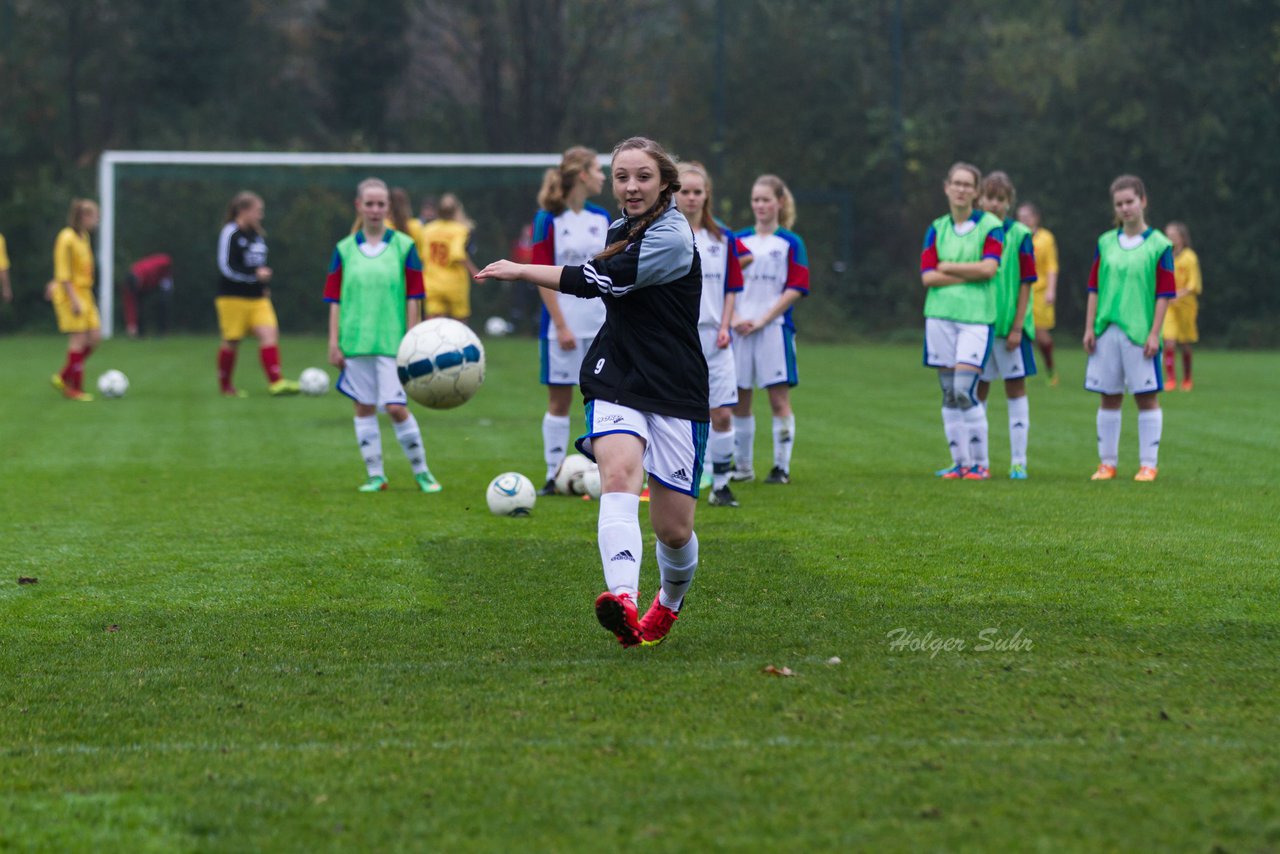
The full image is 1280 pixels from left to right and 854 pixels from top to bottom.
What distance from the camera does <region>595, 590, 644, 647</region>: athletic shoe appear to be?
5008 mm

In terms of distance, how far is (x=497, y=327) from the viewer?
27.8 metres

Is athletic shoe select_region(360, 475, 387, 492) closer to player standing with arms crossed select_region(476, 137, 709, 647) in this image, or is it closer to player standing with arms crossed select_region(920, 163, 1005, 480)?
player standing with arms crossed select_region(920, 163, 1005, 480)

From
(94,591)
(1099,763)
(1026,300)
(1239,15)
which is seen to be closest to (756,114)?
(1239,15)

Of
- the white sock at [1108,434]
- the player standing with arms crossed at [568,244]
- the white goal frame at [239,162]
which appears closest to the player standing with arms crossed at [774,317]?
the player standing with arms crossed at [568,244]

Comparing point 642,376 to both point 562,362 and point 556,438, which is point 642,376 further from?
point 556,438

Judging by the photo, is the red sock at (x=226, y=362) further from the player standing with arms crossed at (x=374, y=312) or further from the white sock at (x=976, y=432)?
the white sock at (x=976, y=432)

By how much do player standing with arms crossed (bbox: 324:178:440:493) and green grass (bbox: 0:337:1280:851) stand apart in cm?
51

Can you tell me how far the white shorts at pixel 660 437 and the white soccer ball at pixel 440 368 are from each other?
→ 2640mm

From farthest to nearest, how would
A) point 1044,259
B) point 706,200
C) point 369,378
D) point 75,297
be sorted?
point 1044,259, point 75,297, point 369,378, point 706,200

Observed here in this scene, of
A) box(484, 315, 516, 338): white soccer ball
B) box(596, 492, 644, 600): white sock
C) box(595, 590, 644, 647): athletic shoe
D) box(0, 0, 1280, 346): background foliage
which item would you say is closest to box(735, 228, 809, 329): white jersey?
box(596, 492, 644, 600): white sock

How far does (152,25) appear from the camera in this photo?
1321 inches

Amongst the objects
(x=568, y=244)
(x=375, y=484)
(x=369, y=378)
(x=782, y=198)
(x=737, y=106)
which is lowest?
(x=375, y=484)

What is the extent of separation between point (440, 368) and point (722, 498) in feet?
6.12

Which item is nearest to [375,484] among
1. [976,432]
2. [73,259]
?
[976,432]
